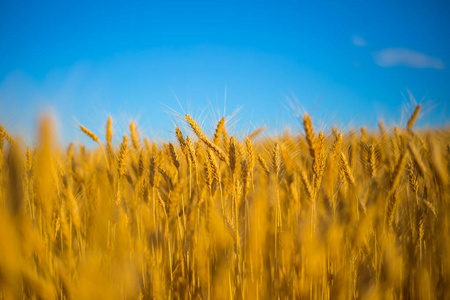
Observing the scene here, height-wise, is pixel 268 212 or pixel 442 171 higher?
pixel 442 171

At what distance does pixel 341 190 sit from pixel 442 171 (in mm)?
601

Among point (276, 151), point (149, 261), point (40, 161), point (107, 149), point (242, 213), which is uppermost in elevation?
point (107, 149)

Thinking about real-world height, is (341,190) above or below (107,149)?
below

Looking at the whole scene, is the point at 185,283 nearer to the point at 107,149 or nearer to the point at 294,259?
the point at 294,259

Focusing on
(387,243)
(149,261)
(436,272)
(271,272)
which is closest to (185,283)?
(149,261)

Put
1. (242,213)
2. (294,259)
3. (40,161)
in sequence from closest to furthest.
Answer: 1. (40,161)
2. (294,259)
3. (242,213)

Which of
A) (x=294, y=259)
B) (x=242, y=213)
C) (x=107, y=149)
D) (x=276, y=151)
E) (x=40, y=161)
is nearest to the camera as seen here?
(x=40, y=161)

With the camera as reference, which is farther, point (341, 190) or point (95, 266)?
point (341, 190)

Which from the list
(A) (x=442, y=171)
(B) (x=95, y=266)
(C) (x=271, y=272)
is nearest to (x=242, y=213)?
(C) (x=271, y=272)

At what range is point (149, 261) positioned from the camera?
1275mm

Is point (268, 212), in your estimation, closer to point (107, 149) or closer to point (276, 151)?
point (276, 151)

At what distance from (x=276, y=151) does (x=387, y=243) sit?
84 centimetres

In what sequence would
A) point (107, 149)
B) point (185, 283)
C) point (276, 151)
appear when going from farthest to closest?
1. point (107, 149)
2. point (276, 151)
3. point (185, 283)

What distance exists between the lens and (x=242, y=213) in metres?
1.77
